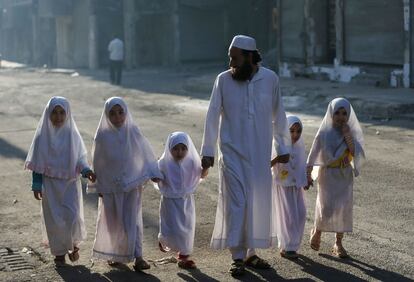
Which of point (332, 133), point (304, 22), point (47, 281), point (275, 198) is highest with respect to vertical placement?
point (304, 22)

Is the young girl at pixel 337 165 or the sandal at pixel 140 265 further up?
the young girl at pixel 337 165

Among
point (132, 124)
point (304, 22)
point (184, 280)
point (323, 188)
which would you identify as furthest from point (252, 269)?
point (304, 22)

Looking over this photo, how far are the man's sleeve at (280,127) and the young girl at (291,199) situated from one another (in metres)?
0.28

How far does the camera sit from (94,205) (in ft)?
28.6

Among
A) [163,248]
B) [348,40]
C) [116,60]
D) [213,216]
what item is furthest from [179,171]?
[116,60]

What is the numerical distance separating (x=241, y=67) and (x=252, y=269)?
4.85ft

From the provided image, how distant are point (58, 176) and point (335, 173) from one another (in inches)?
84.3

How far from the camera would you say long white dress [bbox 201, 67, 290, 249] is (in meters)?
5.92

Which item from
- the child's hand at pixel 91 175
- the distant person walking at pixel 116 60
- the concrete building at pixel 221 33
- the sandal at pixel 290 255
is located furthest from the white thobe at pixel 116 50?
the sandal at pixel 290 255

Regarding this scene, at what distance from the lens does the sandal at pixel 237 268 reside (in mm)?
5879

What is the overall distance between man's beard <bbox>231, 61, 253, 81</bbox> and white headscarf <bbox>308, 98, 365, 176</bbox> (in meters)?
0.82

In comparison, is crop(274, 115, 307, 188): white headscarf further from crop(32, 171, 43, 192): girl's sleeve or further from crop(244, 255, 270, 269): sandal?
crop(32, 171, 43, 192): girl's sleeve

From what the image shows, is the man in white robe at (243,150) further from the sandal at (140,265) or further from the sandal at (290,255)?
the sandal at (140,265)

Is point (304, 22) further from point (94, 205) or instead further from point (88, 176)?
point (88, 176)
